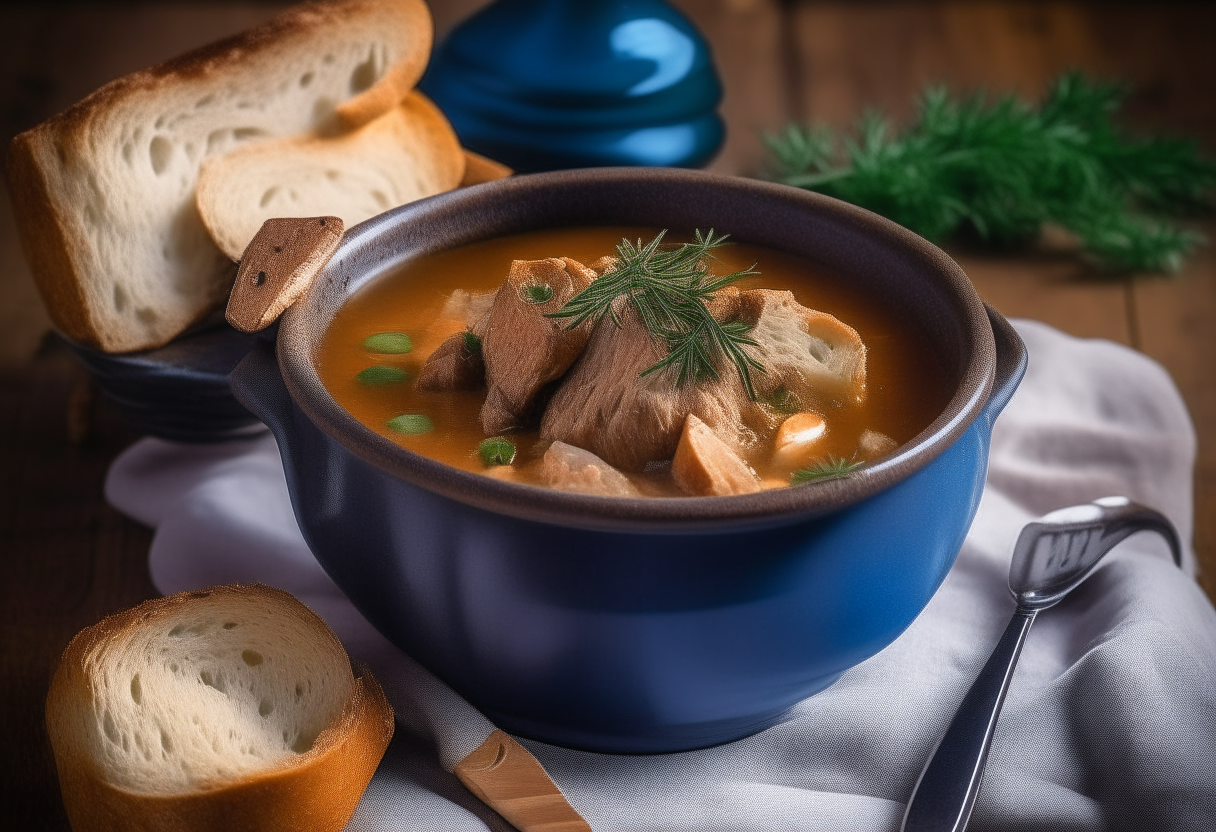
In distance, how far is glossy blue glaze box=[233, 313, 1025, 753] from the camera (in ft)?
5.55

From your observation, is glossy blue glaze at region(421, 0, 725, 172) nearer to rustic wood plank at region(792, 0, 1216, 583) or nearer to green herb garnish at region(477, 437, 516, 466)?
rustic wood plank at region(792, 0, 1216, 583)

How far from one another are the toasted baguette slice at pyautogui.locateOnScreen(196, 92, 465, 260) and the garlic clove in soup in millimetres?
1255

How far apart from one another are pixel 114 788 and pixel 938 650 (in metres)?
1.28

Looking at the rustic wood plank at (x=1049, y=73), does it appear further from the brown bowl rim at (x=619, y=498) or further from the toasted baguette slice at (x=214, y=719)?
the toasted baguette slice at (x=214, y=719)

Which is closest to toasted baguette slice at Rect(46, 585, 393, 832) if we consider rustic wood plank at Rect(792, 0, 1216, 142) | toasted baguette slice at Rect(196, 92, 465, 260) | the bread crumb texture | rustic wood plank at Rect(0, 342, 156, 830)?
the bread crumb texture

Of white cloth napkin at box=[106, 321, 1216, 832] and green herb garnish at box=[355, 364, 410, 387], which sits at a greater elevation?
green herb garnish at box=[355, 364, 410, 387]

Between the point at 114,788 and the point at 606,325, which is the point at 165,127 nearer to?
the point at 606,325

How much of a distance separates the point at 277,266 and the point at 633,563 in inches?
32.3

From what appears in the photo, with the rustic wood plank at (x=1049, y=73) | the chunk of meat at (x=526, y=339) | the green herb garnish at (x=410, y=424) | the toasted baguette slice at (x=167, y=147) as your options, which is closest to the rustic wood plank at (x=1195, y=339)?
the rustic wood plank at (x=1049, y=73)

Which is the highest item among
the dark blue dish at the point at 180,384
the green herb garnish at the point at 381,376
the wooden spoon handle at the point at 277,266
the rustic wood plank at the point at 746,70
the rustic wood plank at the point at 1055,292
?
the wooden spoon handle at the point at 277,266

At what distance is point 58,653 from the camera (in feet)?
7.61

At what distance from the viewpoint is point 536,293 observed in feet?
6.87

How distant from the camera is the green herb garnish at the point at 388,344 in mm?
2234

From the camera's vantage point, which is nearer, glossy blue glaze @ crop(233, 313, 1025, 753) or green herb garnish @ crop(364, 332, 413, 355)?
glossy blue glaze @ crop(233, 313, 1025, 753)
